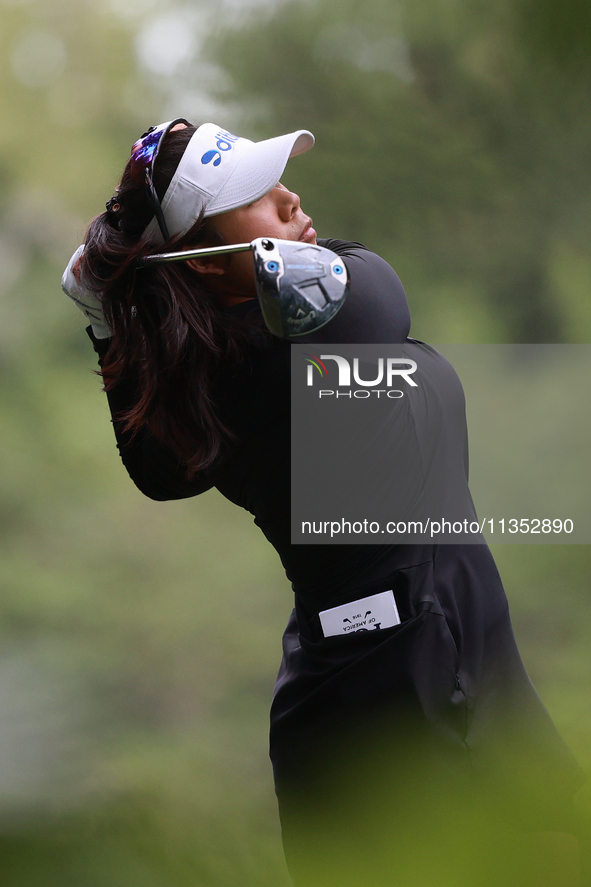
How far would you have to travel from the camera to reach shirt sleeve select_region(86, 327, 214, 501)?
0.75 m

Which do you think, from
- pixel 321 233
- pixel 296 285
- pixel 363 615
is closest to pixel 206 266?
pixel 296 285

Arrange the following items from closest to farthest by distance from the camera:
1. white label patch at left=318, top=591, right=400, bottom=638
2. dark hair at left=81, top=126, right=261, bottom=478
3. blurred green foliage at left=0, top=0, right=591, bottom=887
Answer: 1. dark hair at left=81, top=126, right=261, bottom=478
2. white label patch at left=318, top=591, right=400, bottom=638
3. blurred green foliage at left=0, top=0, right=591, bottom=887

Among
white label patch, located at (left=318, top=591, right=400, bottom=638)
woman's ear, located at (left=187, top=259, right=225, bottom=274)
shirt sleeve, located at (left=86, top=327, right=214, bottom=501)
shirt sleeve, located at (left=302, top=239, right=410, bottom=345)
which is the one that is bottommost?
white label patch, located at (left=318, top=591, right=400, bottom=638)


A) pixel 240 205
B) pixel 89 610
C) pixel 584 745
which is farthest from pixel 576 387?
pixel 584 745

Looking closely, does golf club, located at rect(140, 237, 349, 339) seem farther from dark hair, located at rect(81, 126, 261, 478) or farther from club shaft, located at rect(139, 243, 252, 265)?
dark hair, located at rect(81, 126, 261, 478)

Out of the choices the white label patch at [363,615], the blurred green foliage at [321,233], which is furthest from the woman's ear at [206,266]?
the blurred green foliage at [321,233]

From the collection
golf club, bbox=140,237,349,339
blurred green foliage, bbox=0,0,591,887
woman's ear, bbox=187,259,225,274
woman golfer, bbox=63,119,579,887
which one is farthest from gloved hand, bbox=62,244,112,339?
blurred green foliage, bbox=0,0,591,887

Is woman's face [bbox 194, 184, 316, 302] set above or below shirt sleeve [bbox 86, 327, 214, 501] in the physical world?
above

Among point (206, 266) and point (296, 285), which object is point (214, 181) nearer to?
point (206, 266)

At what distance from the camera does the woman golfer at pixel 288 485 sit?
649 mm

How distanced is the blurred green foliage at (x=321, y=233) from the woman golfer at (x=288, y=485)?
1.24 m

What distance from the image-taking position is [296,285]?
52 centimetres

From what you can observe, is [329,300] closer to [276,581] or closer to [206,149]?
[206,149]

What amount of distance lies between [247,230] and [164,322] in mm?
114
